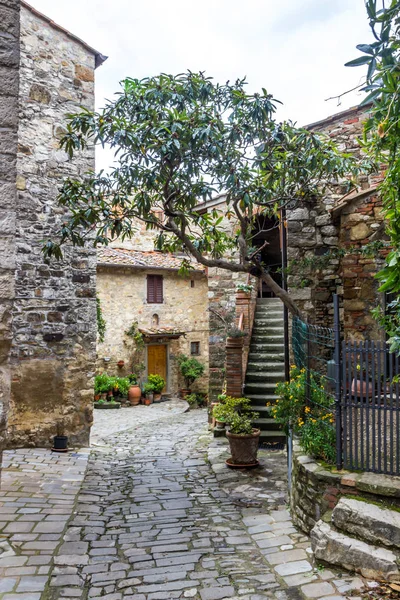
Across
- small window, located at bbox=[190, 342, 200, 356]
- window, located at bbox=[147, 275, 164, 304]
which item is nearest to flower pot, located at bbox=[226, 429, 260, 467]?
window, located at bbox=[147, 275, 164, 304]

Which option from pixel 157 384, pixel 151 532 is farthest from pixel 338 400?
pixel 157 384

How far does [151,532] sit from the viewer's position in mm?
4621

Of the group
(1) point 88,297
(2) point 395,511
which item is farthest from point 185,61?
(2) point 395,511

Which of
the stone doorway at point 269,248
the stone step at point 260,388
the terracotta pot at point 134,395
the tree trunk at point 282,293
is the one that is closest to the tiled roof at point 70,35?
the tree trunk at point 282,293

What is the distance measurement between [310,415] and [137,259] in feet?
43.9

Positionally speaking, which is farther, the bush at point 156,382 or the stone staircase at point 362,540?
the bush at point 156,382

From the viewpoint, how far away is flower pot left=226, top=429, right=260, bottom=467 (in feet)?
21.9

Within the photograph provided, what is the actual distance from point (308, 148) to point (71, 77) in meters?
4.44

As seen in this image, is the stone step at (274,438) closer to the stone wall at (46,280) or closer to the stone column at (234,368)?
the stone column at (234,368)

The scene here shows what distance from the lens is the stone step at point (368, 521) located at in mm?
3357

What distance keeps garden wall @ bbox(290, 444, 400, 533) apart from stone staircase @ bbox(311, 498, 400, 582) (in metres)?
0.10

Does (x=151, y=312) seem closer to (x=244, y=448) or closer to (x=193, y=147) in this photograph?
(x=244, y=448)

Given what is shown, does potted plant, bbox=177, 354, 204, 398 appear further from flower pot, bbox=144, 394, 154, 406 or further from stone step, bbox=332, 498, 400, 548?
stone step, bbox=332, 498, 400, 548

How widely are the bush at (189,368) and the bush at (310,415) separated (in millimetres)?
11634
